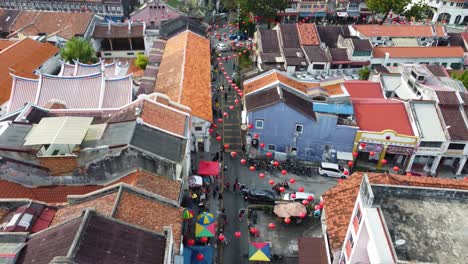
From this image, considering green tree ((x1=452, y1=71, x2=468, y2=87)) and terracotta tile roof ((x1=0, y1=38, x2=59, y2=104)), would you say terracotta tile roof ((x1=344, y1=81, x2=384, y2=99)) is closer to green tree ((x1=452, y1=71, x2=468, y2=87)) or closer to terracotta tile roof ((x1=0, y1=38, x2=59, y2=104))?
green tree ((x1=452, y1=71, x2=468, y2=87))

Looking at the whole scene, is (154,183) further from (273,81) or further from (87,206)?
(273,81)

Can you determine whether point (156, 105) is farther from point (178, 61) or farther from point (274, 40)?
point (274, 40)

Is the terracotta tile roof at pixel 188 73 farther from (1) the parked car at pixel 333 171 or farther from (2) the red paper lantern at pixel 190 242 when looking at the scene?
(2) the red paper lantern at pixel 190 242

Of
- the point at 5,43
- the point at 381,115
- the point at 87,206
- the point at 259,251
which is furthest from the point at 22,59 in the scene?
the point at 381,115

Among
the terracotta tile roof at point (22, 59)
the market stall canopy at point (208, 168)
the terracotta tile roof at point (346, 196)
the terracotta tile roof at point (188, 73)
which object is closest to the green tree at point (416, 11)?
the terracotta tile roof at point (188, 73)

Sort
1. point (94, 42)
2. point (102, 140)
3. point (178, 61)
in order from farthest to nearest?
point (94, 42) → point (178, 61) → point (102, 140)

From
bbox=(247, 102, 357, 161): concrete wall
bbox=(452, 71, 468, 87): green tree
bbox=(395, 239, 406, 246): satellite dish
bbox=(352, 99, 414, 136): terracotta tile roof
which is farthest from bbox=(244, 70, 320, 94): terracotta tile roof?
bbox=(395, 239, 406, 246): satellite dish

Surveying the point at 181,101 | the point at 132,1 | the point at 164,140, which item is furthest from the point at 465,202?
the point at 132,1
